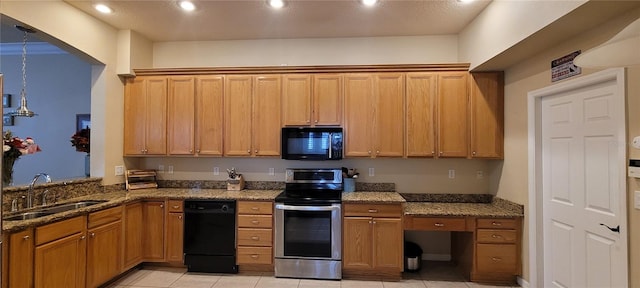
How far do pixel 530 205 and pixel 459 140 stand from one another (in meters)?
0.96

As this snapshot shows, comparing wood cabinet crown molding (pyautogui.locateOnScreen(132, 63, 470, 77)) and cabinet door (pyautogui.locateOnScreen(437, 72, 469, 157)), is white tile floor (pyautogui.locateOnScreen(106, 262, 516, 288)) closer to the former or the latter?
cabinet door (pyautogui.locateOnScreen(437, 72, 469, 157))

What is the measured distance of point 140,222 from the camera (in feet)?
11.2

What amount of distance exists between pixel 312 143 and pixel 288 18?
1460 mm

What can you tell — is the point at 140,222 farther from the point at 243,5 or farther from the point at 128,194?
the point at 243,5

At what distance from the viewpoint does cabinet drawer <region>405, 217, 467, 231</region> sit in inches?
124

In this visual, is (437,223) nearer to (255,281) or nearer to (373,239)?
(373,239)

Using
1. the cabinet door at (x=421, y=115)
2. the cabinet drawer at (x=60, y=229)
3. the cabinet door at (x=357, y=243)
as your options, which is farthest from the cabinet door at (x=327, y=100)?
the cabinet drawer at (x=60, y=229)

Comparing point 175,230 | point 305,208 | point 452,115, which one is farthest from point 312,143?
point 175,230

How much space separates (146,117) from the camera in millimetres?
3812

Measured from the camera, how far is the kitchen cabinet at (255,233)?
3322 mm

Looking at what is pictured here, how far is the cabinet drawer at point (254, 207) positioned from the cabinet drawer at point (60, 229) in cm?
143

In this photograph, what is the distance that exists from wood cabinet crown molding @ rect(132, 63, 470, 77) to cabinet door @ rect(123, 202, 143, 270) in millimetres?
1680

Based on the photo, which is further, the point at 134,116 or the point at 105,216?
the point at 134,116

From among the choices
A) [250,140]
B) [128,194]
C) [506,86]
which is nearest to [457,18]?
[506,86]
